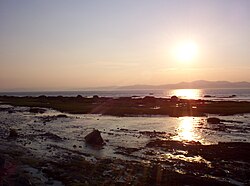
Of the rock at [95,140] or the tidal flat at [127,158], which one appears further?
the rock at [95,140]

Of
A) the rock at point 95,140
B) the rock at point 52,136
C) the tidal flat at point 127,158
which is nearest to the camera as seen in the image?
the tidal flat at point 127,158

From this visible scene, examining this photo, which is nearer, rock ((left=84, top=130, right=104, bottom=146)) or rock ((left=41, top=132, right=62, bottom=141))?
rock ((left=84, top=130, right=104, bottom=146))

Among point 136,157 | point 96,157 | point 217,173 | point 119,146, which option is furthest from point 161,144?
point 217,173

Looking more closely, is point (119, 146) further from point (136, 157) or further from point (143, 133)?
point (143, 133)

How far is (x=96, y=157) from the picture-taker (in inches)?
1021

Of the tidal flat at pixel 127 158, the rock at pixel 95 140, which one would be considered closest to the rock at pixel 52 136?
the tidal flat at pixel 127 158

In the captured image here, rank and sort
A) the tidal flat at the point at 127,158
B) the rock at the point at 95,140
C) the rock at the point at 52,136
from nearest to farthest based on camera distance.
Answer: the tidal flat at the point at 127,158 → the rock at the point at 95,140 → the rock at the point at 52,136

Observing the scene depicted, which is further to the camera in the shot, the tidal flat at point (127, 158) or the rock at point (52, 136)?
the rock at point (52, 136)

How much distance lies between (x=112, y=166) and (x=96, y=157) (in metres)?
3.69

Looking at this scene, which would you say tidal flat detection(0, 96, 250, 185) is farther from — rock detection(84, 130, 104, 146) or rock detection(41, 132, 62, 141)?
rock detection(84, 130, 104, 146)

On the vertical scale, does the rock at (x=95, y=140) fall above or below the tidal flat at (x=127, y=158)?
above

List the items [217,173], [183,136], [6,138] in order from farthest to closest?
1. [183,136]
2. [6,138]
3. [217,173]

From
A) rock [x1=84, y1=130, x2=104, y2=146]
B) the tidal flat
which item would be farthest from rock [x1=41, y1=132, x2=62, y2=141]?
rock [x1=84, y1=130, x2=104, y2=146]

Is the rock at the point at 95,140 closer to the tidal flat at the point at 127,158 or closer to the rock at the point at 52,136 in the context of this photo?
the tidal flat at the point at 127,158
